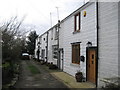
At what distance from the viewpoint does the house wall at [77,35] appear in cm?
1020

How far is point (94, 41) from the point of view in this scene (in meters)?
9.71

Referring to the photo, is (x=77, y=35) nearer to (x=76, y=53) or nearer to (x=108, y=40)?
(x=76, y=53)

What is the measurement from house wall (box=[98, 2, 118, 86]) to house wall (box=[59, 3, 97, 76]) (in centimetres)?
87

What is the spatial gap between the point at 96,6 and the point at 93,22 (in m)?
0.98

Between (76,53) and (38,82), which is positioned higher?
(76,53)

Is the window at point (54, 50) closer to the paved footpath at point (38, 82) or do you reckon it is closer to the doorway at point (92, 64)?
the paved footpath at point (38, 82)

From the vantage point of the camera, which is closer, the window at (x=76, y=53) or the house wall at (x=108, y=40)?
the house wall at (x=108, y=40)

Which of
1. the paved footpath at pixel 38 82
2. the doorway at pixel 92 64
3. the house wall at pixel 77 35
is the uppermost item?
the house wall at pixel 77 35

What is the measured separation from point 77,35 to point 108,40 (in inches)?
172

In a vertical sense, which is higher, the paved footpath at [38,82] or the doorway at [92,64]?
the doorway at [92,64]

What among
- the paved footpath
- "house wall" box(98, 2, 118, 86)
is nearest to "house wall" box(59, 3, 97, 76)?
"house wall" box(98, 2, 118, 86)

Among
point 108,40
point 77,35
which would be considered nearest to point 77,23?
point 77,35

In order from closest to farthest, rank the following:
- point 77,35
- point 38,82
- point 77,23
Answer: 1. point 38,82
2. point 77,35
3. point 77,23

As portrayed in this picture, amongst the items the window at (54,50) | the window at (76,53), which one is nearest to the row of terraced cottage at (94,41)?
the window at (76,53)
